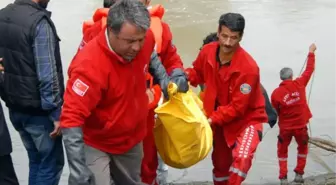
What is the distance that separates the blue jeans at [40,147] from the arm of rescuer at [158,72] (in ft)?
2.76

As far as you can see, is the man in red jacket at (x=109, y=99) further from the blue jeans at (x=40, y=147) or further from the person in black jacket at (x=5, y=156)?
the blue jeans at (x=40, y=147)

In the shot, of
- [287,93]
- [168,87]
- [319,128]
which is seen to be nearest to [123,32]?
[168,87]

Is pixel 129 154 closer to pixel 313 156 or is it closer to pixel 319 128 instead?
pixel 313 156

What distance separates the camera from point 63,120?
3074mm

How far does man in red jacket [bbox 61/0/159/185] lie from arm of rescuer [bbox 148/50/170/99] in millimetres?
179

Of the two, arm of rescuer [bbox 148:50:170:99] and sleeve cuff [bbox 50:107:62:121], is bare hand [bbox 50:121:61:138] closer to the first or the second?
sleeve cuff [bbox 50:107:62:121]

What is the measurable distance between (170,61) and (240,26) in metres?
0.54

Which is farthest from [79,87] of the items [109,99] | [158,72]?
[158,72]

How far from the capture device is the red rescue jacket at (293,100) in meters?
6.44

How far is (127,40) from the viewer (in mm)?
3092

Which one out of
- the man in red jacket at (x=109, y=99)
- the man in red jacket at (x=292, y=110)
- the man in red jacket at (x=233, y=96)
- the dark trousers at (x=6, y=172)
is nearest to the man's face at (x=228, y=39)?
the man in red jacket at (x=233, y=96)

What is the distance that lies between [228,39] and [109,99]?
1.21m

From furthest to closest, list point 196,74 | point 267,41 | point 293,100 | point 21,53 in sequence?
point 267,41 < point 293,100 < point 196,74 < point 21,53

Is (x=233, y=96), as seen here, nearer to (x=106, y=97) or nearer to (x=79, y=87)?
(x=106, y=97)
